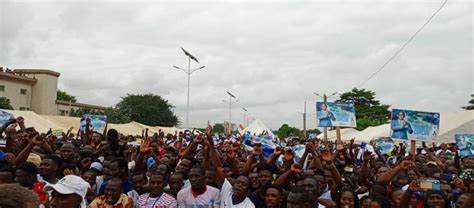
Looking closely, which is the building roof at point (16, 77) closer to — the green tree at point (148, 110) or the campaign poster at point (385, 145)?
the green tree at point (148, 110)

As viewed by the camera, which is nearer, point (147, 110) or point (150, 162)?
point (150, 162)

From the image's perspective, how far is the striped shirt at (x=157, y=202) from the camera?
16.4ft

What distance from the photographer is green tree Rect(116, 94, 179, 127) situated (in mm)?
59703

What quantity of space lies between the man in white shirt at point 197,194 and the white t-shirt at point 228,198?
8 cm

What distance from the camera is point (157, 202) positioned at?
5.02m

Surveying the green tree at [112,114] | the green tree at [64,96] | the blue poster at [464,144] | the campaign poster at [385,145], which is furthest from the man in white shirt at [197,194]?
the green tree at [64,96]

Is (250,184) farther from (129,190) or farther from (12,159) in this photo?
(12,159)

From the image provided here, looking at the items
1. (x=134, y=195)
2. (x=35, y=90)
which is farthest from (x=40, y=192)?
(x=35, y=90)

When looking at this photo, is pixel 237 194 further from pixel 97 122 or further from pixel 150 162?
pixel 97 122

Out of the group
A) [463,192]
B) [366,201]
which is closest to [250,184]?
[366,201]

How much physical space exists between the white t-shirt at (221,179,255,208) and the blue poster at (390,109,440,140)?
4.51 meters

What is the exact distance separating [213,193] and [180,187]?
0.52 metres

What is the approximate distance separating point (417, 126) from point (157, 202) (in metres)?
5.56

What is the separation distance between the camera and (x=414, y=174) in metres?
7.02
